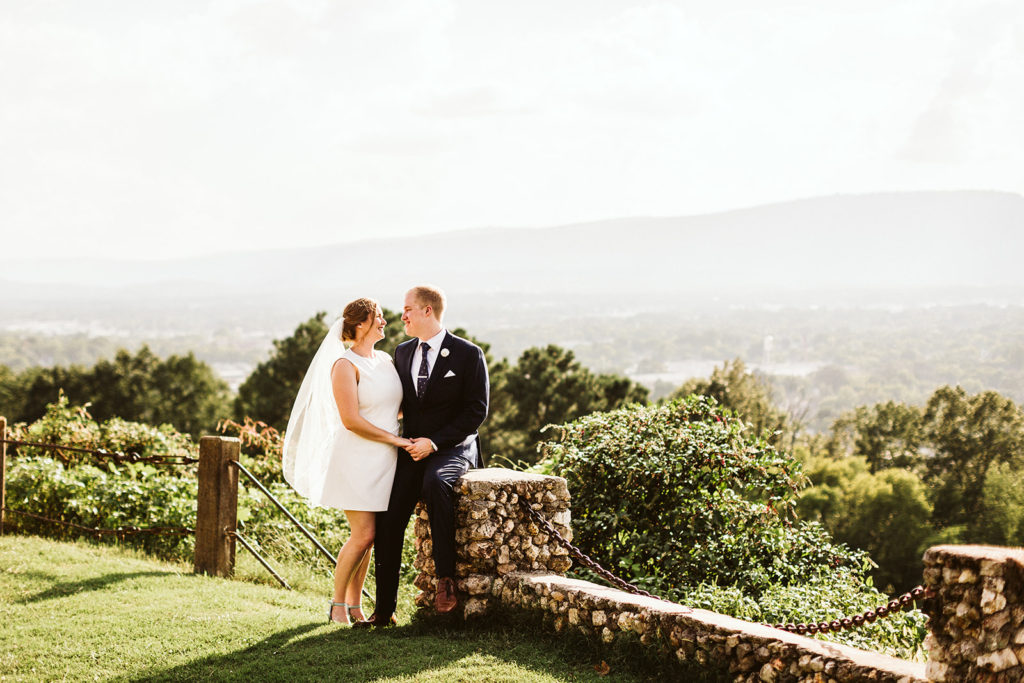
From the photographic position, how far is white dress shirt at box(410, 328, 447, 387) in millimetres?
5445

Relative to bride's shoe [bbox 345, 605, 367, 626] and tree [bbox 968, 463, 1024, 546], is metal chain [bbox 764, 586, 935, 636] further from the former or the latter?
tree [bbox 968, 463, 1024, 546]

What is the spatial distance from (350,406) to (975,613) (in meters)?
3.50

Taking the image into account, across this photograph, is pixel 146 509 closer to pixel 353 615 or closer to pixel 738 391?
pixel 353 615

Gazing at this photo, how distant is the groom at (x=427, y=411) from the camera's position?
541 centimetres

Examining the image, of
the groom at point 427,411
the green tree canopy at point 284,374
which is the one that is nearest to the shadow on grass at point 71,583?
the groom at point 427,411

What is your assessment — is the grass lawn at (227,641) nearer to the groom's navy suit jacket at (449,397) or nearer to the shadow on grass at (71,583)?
the shadow on grass at (71,583)

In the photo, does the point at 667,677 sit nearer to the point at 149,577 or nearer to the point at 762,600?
the point at 762,600

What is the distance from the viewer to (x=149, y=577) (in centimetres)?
668

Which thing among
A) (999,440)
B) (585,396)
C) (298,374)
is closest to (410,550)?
(585,396)

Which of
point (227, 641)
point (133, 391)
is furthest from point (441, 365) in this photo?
point (133, 391)

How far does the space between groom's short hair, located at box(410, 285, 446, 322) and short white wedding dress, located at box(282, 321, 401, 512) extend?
49cm

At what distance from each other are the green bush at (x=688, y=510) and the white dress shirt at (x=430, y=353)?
2052 mm

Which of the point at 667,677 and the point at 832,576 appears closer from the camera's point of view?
the point at 667,677

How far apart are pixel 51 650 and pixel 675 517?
4.58 metres
